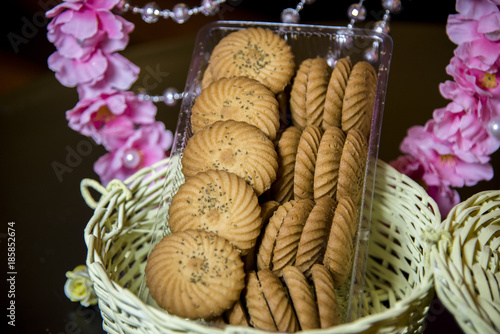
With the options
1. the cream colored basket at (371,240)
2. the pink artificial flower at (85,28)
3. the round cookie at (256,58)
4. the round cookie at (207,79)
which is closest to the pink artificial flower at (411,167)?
the cream colored basket at (371,240)

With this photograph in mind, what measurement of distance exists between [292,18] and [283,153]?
0.46 m

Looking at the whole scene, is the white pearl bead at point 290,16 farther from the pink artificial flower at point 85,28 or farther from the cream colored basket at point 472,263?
the cream colored basket at point 472,263

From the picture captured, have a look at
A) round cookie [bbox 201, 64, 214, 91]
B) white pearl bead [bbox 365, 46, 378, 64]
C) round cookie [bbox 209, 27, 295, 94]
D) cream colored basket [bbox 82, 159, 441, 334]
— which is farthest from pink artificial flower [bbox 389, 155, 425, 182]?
round cookie [bbox 201, 64, 214, 91]

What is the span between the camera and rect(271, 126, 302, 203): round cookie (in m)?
0.99

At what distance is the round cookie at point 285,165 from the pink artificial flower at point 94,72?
426mm

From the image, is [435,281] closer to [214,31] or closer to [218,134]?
[218,134]

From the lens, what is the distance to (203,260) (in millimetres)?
818

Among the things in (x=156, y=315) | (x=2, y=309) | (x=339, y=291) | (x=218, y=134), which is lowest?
(x=2, y=309)

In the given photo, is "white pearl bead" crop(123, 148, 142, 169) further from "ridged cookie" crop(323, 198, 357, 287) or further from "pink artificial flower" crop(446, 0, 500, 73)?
"pink artificial flower" crop(446, 0, 500, 73)

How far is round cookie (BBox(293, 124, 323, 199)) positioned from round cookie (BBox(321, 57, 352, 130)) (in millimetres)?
72

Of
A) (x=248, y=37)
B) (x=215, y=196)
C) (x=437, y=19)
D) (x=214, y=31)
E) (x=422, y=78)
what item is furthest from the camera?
(x=437, y=19)

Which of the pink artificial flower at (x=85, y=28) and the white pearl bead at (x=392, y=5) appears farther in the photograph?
the white pearl bead at (x=392, y=5)

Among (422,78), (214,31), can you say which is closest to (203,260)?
(214,31)

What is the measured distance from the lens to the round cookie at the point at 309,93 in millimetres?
1045
